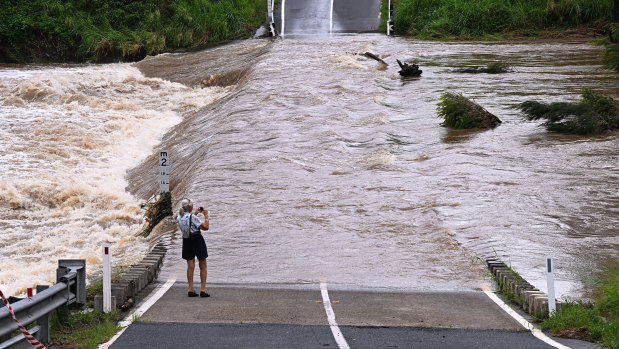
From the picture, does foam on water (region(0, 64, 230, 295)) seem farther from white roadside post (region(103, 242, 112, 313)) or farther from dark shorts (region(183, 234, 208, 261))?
white roadside post (region(103, 242, 112, 313))

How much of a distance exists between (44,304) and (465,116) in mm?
17328

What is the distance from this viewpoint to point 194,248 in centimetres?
1138

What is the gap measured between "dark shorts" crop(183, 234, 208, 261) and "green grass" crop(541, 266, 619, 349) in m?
4.61

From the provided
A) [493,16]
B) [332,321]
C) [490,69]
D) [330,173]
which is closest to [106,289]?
[332,321]

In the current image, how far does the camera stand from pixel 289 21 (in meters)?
48.9

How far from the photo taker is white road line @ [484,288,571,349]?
923cm

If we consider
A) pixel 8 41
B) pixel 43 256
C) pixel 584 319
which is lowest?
pixel 43 256

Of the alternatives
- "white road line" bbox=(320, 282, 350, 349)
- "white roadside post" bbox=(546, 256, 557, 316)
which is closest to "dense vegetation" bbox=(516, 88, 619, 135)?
"white road line" bbox=(320, 282, 350, 349)

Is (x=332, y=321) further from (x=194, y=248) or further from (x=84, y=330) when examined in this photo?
(x=84, y=330)

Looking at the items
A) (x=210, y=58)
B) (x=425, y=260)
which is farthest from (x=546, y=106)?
(x=210, y=58)

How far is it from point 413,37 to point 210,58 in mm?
11469

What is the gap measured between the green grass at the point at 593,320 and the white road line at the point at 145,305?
4.99 metres

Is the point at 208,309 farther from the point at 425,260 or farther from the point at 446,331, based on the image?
the point at 425,260

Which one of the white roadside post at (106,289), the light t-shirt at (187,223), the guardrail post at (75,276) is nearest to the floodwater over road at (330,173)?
the light t-shirt at (187,223)
